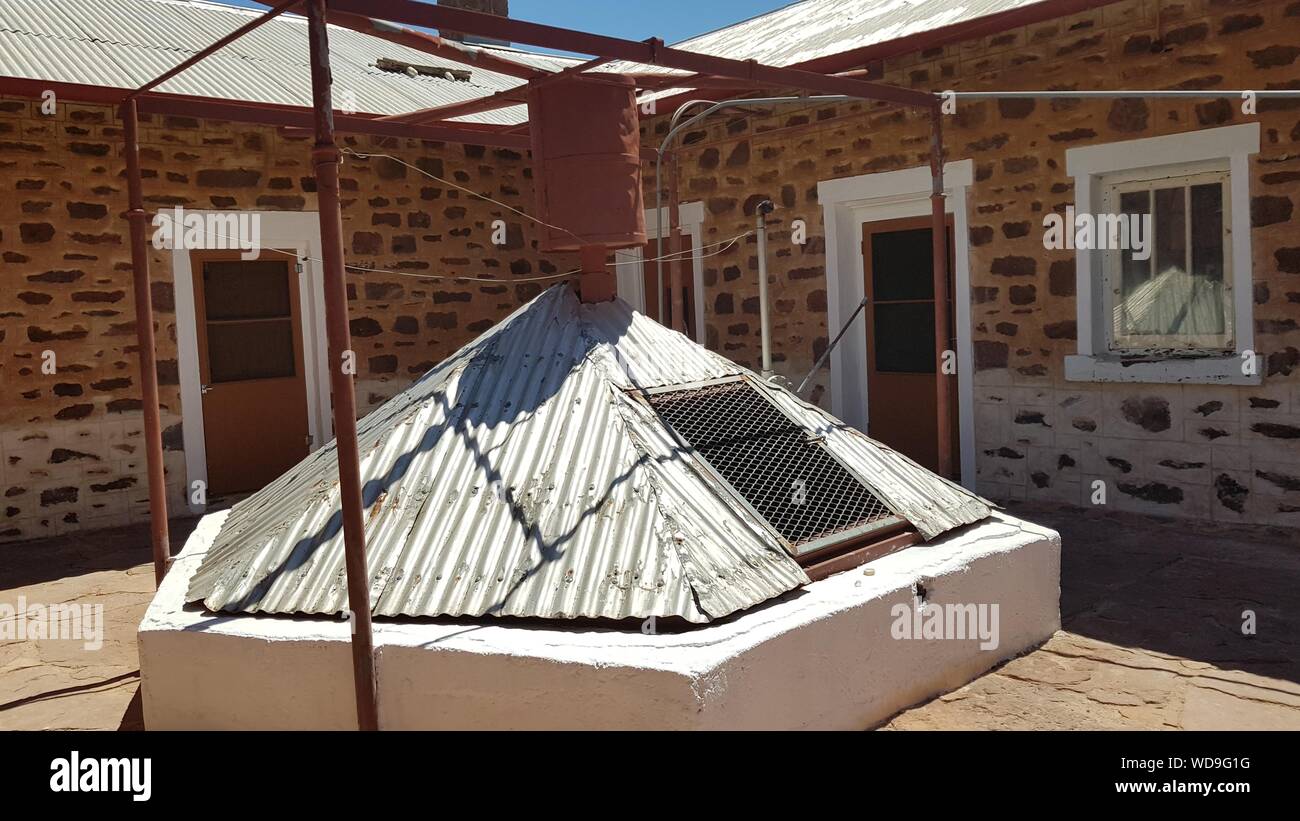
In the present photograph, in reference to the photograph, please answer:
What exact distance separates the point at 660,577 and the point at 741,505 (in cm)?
66

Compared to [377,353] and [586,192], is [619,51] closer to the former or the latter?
[586,192]

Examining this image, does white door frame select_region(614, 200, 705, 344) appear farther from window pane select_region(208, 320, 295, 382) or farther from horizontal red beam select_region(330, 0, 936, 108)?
horizontal red beam select_region(330, 0, 936, 108)

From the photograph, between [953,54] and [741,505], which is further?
[953,54]

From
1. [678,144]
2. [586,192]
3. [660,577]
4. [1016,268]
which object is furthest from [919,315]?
[660,577]

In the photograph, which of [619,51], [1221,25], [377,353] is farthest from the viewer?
[377,353]

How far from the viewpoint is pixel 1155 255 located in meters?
6.89

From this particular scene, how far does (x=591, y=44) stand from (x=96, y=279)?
555cm

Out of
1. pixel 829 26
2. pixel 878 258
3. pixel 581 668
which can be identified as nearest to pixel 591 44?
pixel 581 668

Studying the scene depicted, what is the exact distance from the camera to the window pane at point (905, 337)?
828 cm

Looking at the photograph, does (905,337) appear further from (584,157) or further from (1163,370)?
(584,157)

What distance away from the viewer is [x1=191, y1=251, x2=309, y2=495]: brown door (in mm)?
8578

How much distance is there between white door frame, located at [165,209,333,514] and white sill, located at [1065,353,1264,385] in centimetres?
555

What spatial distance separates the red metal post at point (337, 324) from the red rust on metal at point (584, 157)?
4.64 feet

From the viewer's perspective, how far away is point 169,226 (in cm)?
830
